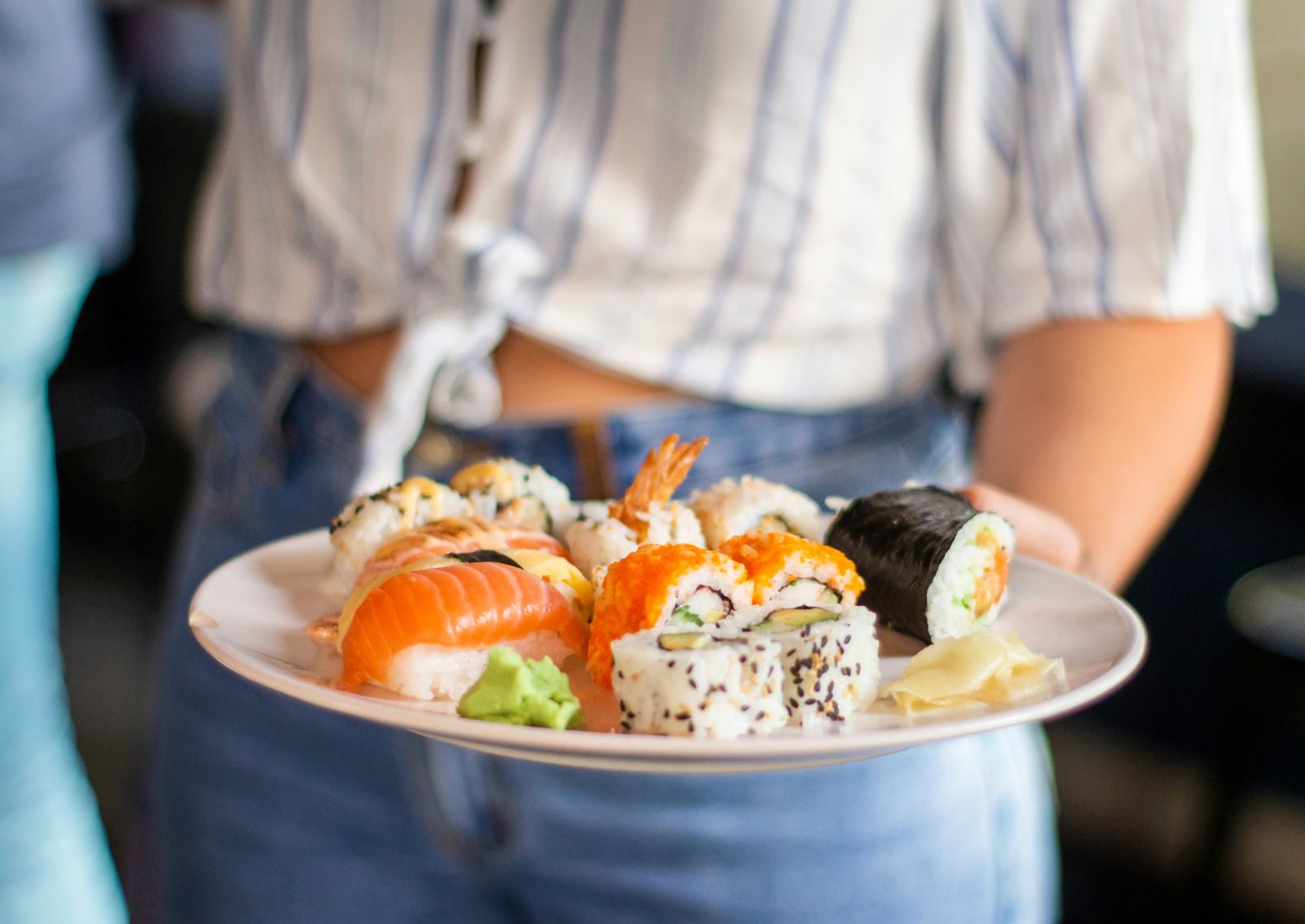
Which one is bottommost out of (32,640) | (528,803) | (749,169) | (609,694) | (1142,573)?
(1142,573)

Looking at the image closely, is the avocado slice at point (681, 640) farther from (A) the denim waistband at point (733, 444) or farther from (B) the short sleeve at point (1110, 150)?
(B) the short sleeve at point (1110, 150)

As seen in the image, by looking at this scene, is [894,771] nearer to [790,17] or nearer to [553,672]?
[553,672]

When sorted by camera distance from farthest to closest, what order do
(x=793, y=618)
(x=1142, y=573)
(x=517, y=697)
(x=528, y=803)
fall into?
(x=1142, y=573)
(x=528, y=803)
(x=793, y=618)
(x=517, y=697)

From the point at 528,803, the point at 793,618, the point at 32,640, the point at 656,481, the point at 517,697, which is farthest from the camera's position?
the point at 32,640

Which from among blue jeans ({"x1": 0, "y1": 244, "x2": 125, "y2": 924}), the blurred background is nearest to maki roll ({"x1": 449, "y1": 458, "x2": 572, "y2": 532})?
blue jeans ({"x1": 0, "y1": 244, "x2": 125, "y2": 924})

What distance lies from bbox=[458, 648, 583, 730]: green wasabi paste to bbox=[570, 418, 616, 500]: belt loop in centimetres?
36

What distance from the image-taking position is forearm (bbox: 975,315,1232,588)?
0.93 metres

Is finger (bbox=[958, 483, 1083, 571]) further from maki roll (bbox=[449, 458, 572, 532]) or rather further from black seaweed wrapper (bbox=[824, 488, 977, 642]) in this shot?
maki roll (bbox=[449, 458, 572, 532])

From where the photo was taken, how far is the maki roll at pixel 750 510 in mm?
786

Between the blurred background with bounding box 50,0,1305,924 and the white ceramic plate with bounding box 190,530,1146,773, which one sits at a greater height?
the white ceramic plate with bounding box 190,530,1146,773

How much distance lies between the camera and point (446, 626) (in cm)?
64

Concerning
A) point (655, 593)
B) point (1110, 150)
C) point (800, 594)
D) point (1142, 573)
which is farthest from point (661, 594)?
point (1142, 573)

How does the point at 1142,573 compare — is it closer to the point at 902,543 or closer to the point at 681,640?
the point at 902,543

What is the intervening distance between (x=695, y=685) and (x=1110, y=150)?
618 millimetres
